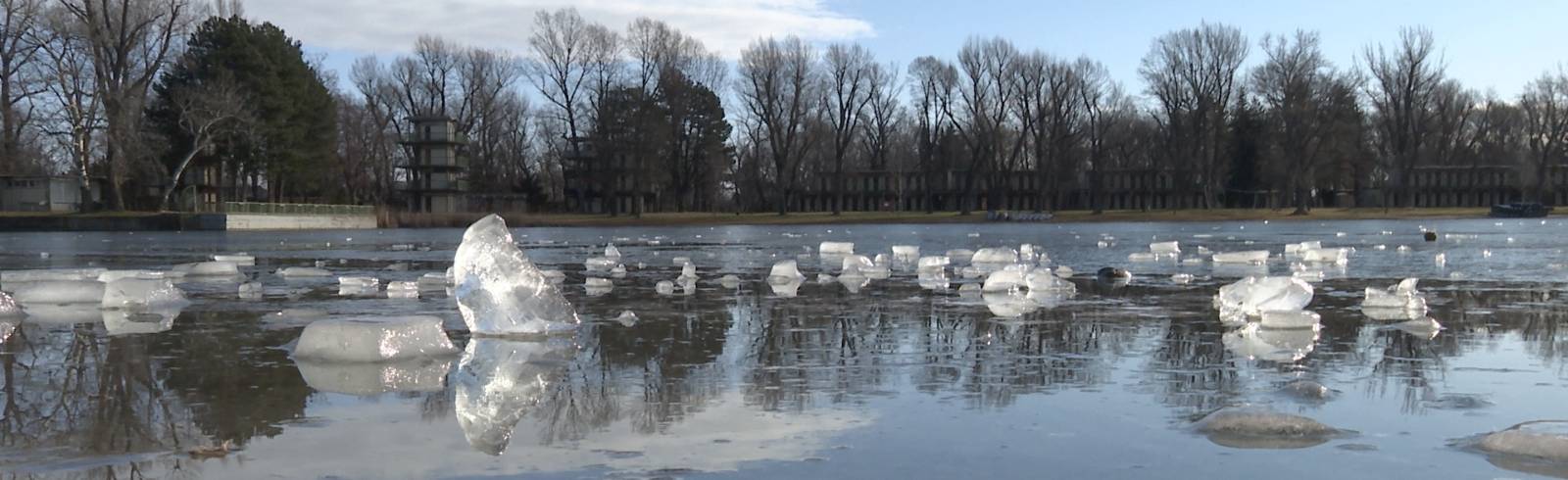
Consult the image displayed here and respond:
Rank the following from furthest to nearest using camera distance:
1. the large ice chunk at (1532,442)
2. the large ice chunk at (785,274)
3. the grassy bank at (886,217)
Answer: the grassy bank at (886,217) < the large ice chunk at (785,274) < the large ice chunk at (1532,442)

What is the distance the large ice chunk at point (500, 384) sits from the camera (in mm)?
5066

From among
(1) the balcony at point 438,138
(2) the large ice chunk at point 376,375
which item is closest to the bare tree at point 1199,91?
(1) the balcony at point 438,138

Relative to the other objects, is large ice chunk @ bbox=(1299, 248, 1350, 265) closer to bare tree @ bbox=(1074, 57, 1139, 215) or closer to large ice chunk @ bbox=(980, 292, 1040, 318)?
large ice chunk @ bbox=(980, 292, 1040, 318)

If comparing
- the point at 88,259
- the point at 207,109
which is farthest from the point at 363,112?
the point at 88,259

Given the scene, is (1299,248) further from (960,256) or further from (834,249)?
(834,249)

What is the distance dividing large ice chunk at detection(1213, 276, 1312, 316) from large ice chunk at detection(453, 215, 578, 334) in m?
4.84

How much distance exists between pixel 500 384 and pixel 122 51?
55426mm

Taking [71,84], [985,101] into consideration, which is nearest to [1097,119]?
[985,101]

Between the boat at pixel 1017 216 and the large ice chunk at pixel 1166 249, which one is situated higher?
the large ice chunk at pixel 1166 249

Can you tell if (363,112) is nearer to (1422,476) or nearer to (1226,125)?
(1226,125)

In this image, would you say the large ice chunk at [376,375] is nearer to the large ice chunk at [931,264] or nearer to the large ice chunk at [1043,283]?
the large ice chunk at [1043,283]

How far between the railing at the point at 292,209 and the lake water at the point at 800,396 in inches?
1845

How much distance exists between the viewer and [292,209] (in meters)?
59.8

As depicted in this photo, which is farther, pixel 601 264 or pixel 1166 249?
pixel 1166 249
